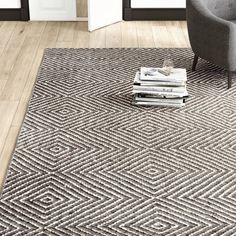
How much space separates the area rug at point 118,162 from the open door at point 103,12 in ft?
3.94

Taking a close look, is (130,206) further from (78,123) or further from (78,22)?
(78,22)

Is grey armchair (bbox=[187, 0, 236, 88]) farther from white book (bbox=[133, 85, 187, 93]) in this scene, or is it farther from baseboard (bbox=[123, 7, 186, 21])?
baseboard (bbox=[123, 7, 186, 21])

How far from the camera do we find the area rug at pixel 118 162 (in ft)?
8.88

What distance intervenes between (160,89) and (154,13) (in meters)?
2.29

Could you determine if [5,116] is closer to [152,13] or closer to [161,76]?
[161,76]

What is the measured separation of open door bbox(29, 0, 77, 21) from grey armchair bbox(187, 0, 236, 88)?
1.87 metres

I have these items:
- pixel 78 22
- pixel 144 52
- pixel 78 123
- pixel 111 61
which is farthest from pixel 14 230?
pixel 78 22

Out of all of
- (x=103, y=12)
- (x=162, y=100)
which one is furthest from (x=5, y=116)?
(x=103, y=12)

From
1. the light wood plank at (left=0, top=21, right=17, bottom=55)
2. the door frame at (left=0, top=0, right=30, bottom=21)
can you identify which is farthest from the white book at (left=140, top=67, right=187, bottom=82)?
the door frame at (left=0, top=0, right=30, bottom=21)

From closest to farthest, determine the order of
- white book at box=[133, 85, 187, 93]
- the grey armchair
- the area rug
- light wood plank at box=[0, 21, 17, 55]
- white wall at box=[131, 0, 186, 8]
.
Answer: the area rug, white book at box=[133, 85, 187, 93], the grey armchair, light wood plank at box=[0, 21, 17, 55], white wall at box=[131, 0, 186, 8]

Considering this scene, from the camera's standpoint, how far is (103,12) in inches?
225

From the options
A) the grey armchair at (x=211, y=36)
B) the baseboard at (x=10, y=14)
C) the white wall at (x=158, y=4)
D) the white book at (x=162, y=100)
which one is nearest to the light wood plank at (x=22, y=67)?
the baseboard at (x=10, y=14)

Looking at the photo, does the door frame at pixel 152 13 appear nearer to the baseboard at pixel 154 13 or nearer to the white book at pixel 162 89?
the baseboard at pixel 154 13

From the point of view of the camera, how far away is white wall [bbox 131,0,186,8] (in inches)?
234
